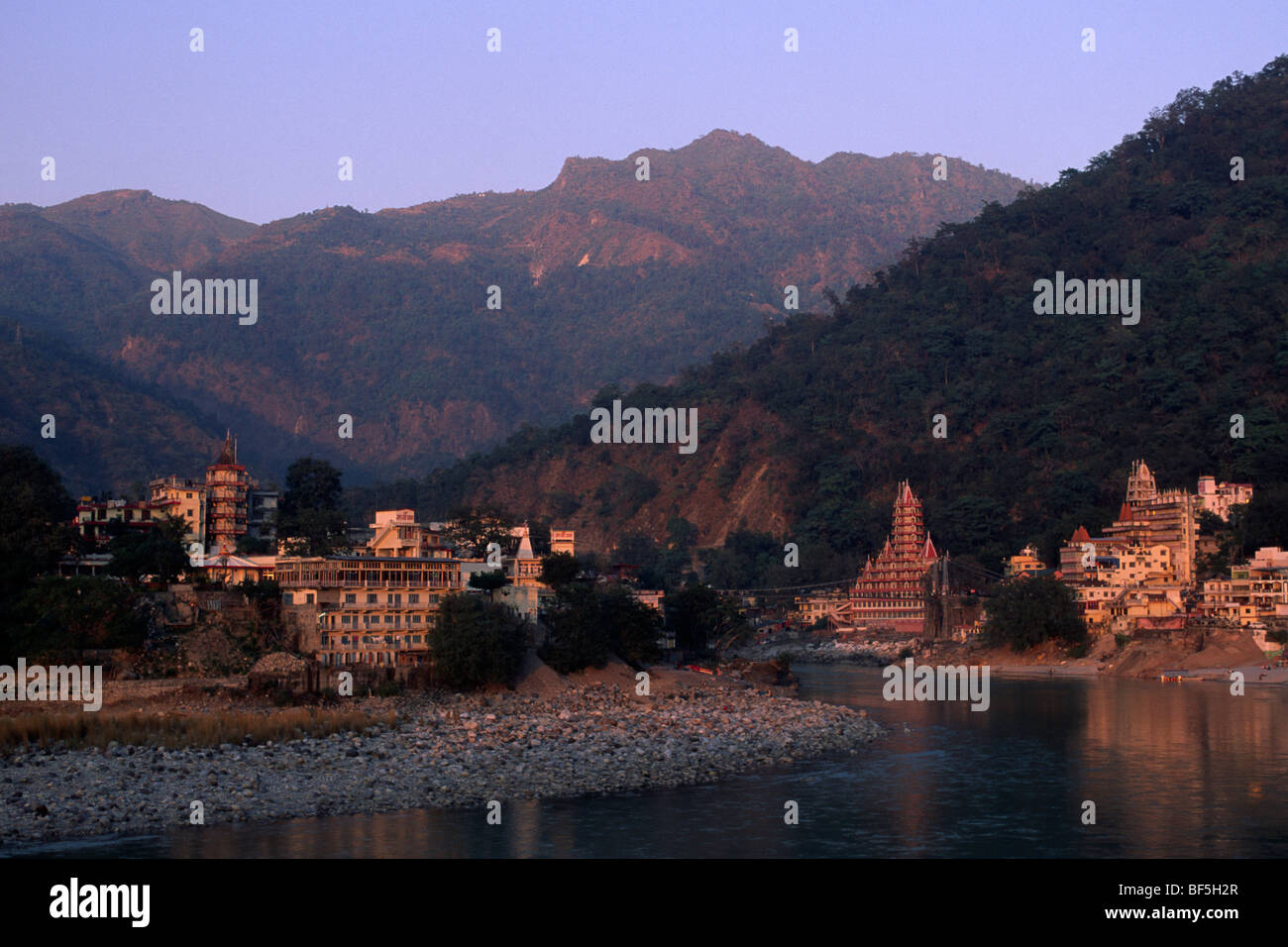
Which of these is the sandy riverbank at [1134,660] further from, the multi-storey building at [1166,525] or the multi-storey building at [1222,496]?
the multi-storey building at [1222,496]

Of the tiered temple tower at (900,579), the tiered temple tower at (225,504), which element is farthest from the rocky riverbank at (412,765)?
the tiered temple tower at (900,579)

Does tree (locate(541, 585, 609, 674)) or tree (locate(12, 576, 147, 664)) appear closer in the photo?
tree (locate(12, 576, 147, 664))

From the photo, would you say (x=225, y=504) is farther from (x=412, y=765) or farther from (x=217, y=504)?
(x=412, y=765)

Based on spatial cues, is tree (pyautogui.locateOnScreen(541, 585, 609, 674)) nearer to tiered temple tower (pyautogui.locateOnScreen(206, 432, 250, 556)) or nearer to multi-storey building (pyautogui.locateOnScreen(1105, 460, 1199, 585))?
tiered temple tower (pyautogui.locateOnScreen(206, 432, 250, 556))

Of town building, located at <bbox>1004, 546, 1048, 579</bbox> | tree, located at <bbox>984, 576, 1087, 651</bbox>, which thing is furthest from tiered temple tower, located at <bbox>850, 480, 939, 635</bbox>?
tree, located at <bbox>984, 576, 1087, 651</bbox>

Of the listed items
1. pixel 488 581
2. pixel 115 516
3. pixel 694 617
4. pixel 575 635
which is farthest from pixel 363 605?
pixel 115 516
